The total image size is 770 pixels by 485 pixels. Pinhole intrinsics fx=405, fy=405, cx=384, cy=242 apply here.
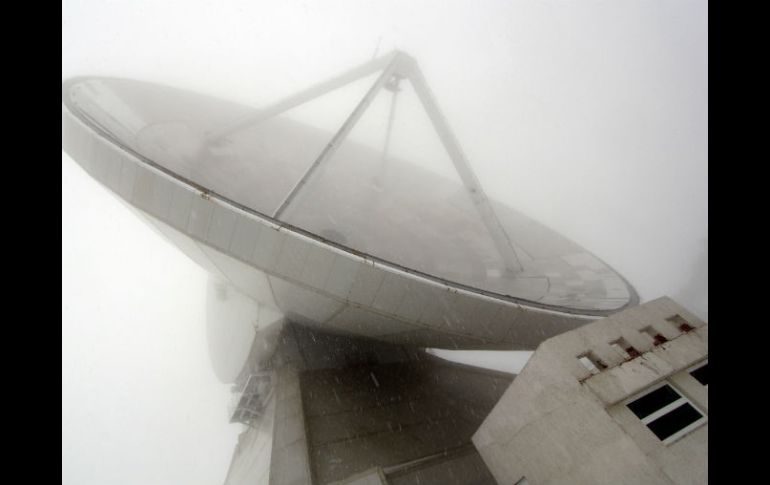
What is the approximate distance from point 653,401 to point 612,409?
0.76 meters

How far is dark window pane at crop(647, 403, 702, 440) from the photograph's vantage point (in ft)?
18.8

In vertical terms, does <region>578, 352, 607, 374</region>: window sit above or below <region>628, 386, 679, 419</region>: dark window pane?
below

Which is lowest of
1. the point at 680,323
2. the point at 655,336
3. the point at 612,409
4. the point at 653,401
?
the point at 612,409

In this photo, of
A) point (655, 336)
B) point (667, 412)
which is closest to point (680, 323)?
point (655, 336)

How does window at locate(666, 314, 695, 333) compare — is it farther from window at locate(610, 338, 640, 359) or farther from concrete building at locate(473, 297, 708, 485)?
window at locate(610, 338, 640, 359)

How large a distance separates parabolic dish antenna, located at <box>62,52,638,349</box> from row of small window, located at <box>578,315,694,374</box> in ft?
4.55

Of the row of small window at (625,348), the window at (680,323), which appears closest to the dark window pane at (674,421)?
the row of small window at (625,348)

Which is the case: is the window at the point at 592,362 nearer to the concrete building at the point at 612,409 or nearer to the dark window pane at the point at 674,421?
the concrete building at the point at 612,409

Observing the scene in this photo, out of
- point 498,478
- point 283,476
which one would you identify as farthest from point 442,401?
point 498,478

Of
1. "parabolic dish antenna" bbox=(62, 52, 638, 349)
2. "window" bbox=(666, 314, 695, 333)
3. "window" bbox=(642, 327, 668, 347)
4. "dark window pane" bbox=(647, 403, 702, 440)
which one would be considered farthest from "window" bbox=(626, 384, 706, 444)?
"parabolic dish antenna" bbox=(62, 52, 638, 349)

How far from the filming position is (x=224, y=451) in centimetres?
3784

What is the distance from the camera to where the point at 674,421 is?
5867 mm

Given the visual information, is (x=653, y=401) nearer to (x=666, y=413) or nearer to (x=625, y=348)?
(x=666, y=413)

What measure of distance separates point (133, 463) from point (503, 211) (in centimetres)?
4530
